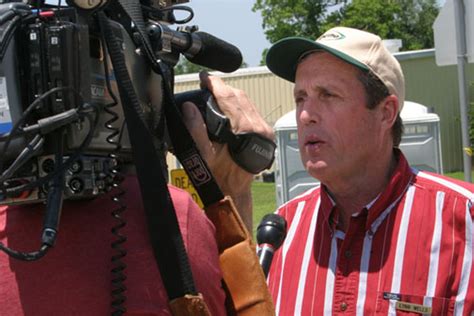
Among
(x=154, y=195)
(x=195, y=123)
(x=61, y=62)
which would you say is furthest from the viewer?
(x=195, y=123)

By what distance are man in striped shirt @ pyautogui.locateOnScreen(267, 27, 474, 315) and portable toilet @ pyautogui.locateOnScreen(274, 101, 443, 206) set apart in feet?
13.1

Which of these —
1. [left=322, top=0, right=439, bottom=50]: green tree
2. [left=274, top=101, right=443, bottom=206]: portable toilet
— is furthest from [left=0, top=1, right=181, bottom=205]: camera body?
[left=322, top=0, right=439, bottom=50]: green tree

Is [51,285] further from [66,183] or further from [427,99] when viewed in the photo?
[427,99]

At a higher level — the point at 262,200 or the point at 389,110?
the point at 389,110

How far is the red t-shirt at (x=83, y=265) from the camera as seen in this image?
170 centimetres

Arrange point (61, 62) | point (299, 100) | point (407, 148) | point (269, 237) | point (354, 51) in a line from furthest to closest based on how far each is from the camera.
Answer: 1. point (407, 148)
2. point (299, 100)
3. point (354, 51)
4. point (269, 237)
5. point (61, 62)

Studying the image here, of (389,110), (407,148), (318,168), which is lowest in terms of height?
(407,148)

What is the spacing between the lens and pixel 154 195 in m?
1.71

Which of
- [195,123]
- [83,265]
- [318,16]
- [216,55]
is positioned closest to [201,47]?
[216,55]

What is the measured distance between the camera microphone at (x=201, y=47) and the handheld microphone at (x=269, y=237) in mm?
550

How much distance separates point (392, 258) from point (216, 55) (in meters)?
1.00

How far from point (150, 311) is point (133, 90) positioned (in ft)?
1.55

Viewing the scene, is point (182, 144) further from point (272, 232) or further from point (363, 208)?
point (363, 208)

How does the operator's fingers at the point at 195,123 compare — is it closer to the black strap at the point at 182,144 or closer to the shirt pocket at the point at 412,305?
the black strap at the point at 182,144
